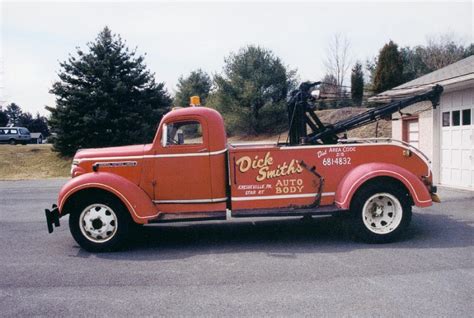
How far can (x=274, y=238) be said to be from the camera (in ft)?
24.2

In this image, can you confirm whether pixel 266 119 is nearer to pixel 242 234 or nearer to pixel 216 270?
pixel 242 234

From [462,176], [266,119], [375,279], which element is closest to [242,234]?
[375,279]

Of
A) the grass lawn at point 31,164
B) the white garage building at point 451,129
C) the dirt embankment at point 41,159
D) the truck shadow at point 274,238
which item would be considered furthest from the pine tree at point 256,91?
the truck shadow at point 274,238

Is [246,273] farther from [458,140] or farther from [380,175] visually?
[458,140]

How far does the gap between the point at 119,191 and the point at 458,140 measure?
405 inches

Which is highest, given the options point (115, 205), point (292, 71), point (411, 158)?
point (292, 71)

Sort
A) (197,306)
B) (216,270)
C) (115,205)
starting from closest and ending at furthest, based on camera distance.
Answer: (197,306), (216,270), (115,205)

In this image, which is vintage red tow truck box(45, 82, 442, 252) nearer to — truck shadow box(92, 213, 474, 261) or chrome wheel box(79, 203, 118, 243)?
chrome wheel box(79, 203, 118, 243)

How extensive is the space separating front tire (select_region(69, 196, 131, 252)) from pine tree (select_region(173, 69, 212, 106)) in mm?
42638

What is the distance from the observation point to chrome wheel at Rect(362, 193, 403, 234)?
686 centimetres

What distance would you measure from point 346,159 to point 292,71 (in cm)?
2814

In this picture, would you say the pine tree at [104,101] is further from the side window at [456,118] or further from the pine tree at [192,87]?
the pine tree at [192,87]

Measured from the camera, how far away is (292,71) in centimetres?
3419

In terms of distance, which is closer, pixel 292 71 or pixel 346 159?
pixel 346 159
